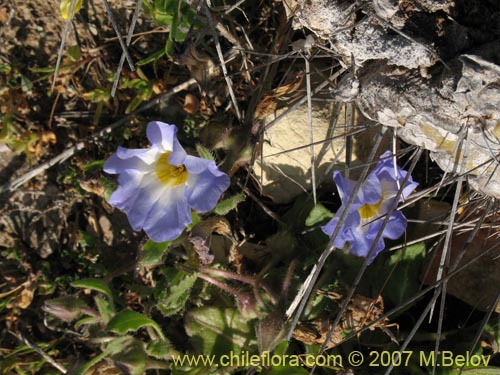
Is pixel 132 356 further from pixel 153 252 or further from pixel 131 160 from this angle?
pixel 131 160

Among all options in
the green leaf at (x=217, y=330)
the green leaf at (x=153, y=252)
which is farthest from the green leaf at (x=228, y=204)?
the green leaf at (x=217, y=330)

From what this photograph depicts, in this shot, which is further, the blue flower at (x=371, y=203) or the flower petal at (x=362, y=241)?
the flower petal at (x=362, y=241)

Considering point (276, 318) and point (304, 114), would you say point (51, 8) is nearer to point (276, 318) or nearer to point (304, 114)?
point (304, 114)

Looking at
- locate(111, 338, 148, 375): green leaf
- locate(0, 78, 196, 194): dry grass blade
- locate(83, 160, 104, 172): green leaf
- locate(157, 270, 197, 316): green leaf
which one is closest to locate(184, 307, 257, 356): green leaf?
locate(157, 270, 197, 316): green leaf

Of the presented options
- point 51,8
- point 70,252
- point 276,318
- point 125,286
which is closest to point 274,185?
point 276,318

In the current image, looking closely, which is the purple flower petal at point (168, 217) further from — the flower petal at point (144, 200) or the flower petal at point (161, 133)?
the flower petal at point (161, 133)
